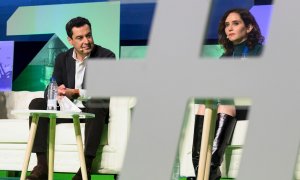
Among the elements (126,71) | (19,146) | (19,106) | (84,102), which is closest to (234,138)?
(84,102)

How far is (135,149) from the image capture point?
630 millimetres

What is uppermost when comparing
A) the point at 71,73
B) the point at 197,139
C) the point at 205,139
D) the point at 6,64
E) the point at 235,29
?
the point at 235,29

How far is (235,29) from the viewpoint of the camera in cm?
333

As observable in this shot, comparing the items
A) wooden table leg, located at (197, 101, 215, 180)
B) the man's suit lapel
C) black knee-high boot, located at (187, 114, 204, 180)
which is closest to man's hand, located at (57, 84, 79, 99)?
the man's suit lapel

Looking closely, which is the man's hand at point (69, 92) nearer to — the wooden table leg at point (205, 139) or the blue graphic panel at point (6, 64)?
the wooden table leg at point (205, 139)

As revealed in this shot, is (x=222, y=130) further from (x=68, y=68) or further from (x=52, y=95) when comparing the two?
(x=68, y=68)

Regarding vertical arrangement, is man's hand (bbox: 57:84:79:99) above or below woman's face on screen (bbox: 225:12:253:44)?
below

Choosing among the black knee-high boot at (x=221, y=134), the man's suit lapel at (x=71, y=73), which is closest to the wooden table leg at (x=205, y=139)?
the black knee-high boot at (x=221, y=134)

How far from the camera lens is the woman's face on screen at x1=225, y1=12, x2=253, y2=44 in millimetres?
3236

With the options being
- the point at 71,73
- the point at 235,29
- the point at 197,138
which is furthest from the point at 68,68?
the point at 235,29

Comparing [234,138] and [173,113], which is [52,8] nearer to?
[234,138]

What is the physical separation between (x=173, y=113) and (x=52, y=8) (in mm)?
5136

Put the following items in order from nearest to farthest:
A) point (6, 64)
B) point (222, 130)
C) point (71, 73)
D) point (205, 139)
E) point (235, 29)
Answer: point (205, 139), point (235, 29), point (222, 130), point (71, 73), point (6, 64)

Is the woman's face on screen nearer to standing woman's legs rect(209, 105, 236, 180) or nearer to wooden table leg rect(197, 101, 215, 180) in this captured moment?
standing woman's legs rect(209, 105, 236, 180)
